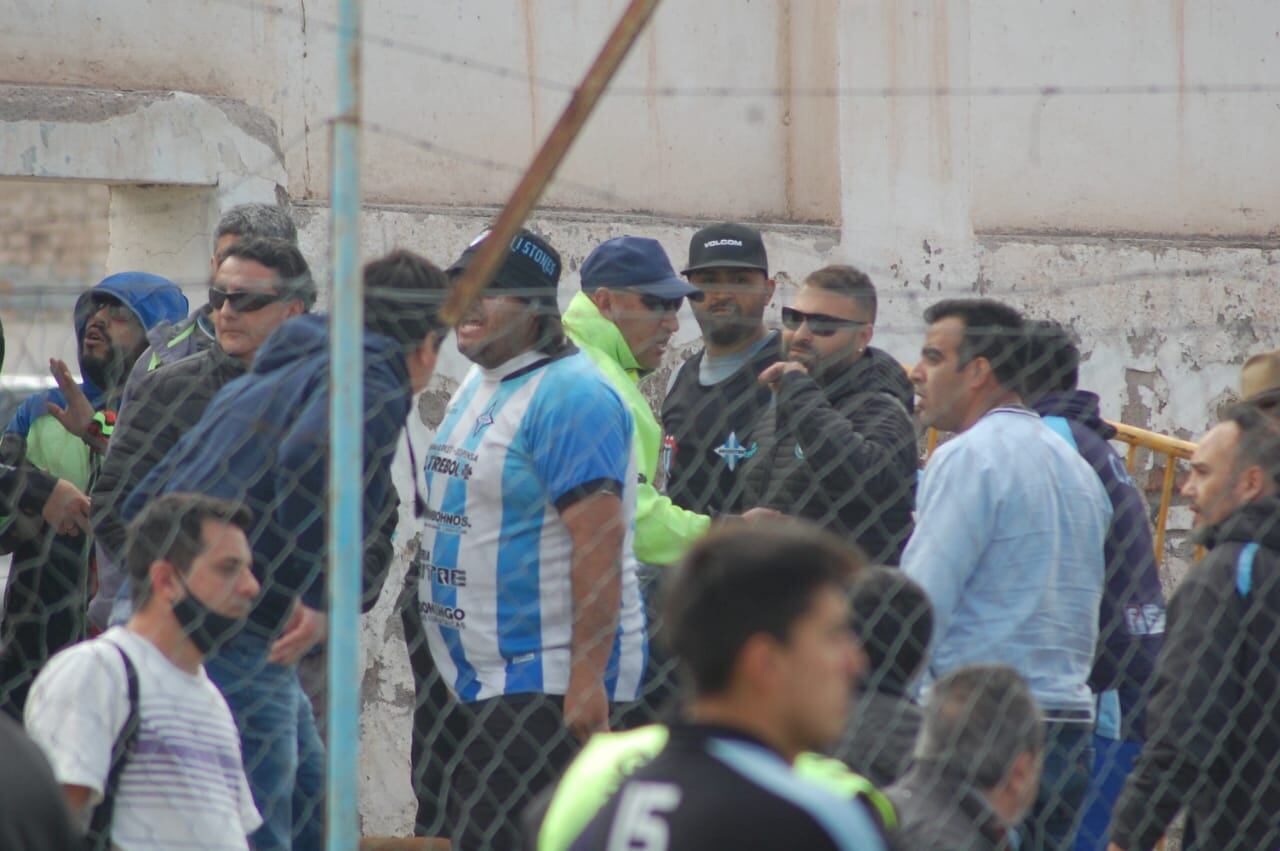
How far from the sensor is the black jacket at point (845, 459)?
446 cm

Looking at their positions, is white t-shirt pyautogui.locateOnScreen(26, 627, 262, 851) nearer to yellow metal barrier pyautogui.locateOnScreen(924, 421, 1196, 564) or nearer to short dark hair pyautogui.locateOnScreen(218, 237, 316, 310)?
short dark hair pyautogui.locateOnScreen(218, 237, 316, 310)

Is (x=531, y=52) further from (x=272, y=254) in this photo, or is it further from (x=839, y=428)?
(x=839, y=428)

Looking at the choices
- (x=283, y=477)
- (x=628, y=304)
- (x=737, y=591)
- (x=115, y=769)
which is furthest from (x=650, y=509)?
(x=737, y=591)

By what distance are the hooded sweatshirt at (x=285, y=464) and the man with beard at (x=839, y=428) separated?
Result: 110cm

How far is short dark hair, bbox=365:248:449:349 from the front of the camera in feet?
12.7

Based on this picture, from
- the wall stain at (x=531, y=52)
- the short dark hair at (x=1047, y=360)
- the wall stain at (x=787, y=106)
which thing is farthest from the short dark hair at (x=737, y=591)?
the wall stain at (x=787, y=106)

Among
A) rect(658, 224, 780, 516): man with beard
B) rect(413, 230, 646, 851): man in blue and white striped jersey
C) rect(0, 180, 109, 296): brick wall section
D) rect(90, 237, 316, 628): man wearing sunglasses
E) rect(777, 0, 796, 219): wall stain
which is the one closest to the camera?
rect(413, 230, 646, 851): man in blue and white striped jersey

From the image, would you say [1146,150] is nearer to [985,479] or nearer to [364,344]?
[985,479]

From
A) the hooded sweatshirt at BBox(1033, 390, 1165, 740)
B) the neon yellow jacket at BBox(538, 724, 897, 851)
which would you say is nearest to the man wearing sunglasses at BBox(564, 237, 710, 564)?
the hooded sweatshirt at BBox(1033, 390, 1165, 740)

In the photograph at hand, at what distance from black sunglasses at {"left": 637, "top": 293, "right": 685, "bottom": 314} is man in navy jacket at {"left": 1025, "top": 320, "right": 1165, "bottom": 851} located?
0.95 metres

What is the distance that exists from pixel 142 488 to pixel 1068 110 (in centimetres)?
512

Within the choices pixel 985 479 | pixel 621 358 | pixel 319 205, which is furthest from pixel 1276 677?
pixel 319 205

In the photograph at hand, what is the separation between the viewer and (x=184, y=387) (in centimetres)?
430

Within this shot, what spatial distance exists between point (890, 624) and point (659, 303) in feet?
5.65
